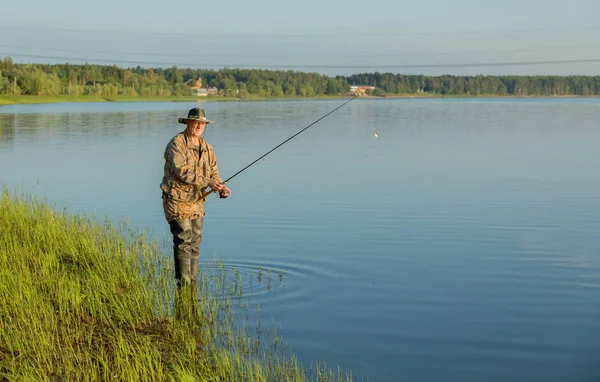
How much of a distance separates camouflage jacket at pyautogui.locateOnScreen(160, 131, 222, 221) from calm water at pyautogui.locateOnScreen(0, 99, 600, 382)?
1.50 m

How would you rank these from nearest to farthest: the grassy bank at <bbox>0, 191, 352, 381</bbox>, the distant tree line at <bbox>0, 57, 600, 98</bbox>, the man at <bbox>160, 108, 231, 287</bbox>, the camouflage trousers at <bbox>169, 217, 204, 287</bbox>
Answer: the grassy bank at <bbox>0, 191, 352, 381</bbox>, the man at <bbox>160, 108, 231, 287</bbox>, the camouflage trousers at <bbox>169, 217, 204, 287</bbox>, the distant tree line at <bbox>0, 57, 600, 98</bbox>

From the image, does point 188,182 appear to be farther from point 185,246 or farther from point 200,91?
point 200,91

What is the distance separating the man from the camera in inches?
332

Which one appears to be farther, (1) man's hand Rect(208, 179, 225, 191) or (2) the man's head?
(1) man's hand Rect(208, 179, 225, 191)

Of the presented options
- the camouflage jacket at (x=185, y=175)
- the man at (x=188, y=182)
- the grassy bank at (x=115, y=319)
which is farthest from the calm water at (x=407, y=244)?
the camouflage jacket at (x=185, y=175)

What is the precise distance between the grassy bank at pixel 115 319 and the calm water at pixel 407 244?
641 millimetres

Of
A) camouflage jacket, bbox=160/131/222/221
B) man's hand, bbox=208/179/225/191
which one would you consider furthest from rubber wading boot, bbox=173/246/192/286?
man's hand, bbox=208/179/225/191

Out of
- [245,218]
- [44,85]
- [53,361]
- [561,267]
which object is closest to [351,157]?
[245,218]

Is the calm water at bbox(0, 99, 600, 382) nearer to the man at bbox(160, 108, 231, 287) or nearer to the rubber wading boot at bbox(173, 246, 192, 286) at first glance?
the rubber wading boot at bbox(173, 246, 192, 286)

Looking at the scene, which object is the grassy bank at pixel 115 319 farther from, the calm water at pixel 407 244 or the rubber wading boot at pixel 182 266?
the calm water at pixel 407 244

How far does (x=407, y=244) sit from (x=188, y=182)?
5.71m

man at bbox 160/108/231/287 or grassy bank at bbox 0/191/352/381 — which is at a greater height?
man at bbox 160/108/231/287

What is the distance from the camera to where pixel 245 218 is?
634 inches

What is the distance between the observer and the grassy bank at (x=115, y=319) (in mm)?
6402
